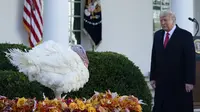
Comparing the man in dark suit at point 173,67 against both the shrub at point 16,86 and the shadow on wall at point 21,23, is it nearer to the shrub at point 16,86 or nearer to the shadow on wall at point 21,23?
the shrub at point 16,86

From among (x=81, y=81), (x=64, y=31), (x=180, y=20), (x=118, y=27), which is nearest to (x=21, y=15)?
(x=64, y=31)

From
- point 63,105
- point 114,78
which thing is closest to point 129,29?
point 114,78

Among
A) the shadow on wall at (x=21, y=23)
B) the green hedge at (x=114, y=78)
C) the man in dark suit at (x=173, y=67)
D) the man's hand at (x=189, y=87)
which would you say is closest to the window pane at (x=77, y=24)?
the shadow on wall at (x=21, y=23)

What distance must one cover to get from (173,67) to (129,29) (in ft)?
21.2

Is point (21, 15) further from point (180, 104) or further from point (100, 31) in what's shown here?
point (180, 104)

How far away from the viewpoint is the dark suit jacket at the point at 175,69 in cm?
630

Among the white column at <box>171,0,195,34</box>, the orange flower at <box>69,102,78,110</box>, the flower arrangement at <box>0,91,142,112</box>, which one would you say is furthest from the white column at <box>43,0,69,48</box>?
the orange flower at <box>69,102,78,110</box>

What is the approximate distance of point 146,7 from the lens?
13.0m

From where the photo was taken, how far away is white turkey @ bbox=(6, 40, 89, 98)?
4.33 m

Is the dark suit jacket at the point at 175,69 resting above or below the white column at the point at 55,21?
below

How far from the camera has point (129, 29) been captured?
12.8 meters

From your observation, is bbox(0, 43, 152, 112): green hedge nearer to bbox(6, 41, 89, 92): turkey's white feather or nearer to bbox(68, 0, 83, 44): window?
bbox(6, 41, 89, 92): turkey's white feather

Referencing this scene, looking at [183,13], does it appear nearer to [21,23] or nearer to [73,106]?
[21,23]

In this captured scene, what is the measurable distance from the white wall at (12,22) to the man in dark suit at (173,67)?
16.6 ft
